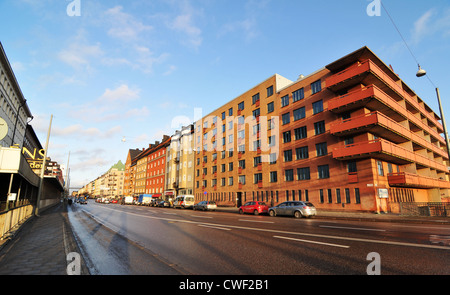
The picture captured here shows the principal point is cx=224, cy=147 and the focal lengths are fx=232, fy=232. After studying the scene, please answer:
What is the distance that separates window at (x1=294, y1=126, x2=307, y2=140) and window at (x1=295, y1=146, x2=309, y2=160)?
1469 mm

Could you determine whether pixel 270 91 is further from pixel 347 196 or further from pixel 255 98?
pixel 347 196

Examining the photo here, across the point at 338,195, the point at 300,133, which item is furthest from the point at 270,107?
the point at 338,195

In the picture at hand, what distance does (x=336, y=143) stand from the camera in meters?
26.0

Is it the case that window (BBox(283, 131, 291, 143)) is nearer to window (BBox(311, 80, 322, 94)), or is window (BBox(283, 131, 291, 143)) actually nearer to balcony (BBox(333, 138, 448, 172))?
window (BBox(311, 80, 322, 94))

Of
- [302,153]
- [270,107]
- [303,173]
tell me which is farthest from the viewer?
[270,107]

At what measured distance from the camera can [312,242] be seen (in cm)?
799

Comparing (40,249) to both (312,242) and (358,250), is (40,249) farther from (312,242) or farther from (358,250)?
(358,250)

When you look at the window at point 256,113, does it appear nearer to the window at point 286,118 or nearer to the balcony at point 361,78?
the window at point 286,118

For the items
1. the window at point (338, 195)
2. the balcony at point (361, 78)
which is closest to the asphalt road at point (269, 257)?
the window at point (338, 195)

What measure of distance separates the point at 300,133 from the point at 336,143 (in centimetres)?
538

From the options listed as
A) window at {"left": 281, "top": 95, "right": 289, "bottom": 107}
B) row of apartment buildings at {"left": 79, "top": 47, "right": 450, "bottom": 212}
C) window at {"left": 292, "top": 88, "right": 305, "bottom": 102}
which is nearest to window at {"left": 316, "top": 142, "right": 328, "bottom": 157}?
row of apartment buildings at {"left": 79, "top": 47, "right": 450, "bottom": 212}
